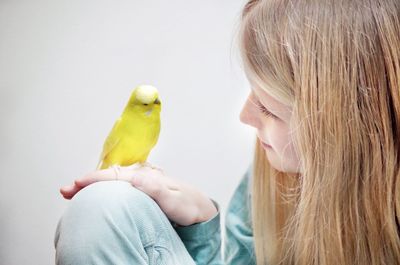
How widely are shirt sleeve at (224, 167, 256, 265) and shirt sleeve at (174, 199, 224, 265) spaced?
9cm

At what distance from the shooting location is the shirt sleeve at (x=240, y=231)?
0.71 m

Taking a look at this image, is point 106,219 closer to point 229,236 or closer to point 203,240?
point 203,240

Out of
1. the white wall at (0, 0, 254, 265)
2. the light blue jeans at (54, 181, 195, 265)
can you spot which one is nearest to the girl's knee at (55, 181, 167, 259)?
the light blue jeans at (54, 181, 195, 265)

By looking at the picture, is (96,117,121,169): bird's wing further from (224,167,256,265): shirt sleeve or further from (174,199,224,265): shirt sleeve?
(224,167,256,265): shirt sleeve

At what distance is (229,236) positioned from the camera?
728 mm

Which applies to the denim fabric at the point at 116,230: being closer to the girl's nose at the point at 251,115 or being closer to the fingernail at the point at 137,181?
the fingernail at the point at 137,181

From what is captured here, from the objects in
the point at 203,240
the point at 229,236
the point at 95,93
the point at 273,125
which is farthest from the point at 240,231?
the point at 95,93

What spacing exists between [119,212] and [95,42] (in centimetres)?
49

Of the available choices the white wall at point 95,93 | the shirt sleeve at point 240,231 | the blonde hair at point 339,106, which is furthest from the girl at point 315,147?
the white wall at point 95,93

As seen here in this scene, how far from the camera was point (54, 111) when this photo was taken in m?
0.83

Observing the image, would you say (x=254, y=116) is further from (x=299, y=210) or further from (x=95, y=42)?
(x=95, y=42)

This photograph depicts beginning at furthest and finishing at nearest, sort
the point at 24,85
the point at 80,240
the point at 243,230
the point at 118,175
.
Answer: the point at 24,85 < the point at 243,230 < the point at 118,175 < the point at 80,240

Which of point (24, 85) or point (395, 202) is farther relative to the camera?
point (24, 85)

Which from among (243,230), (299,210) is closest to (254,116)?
(299,210)
